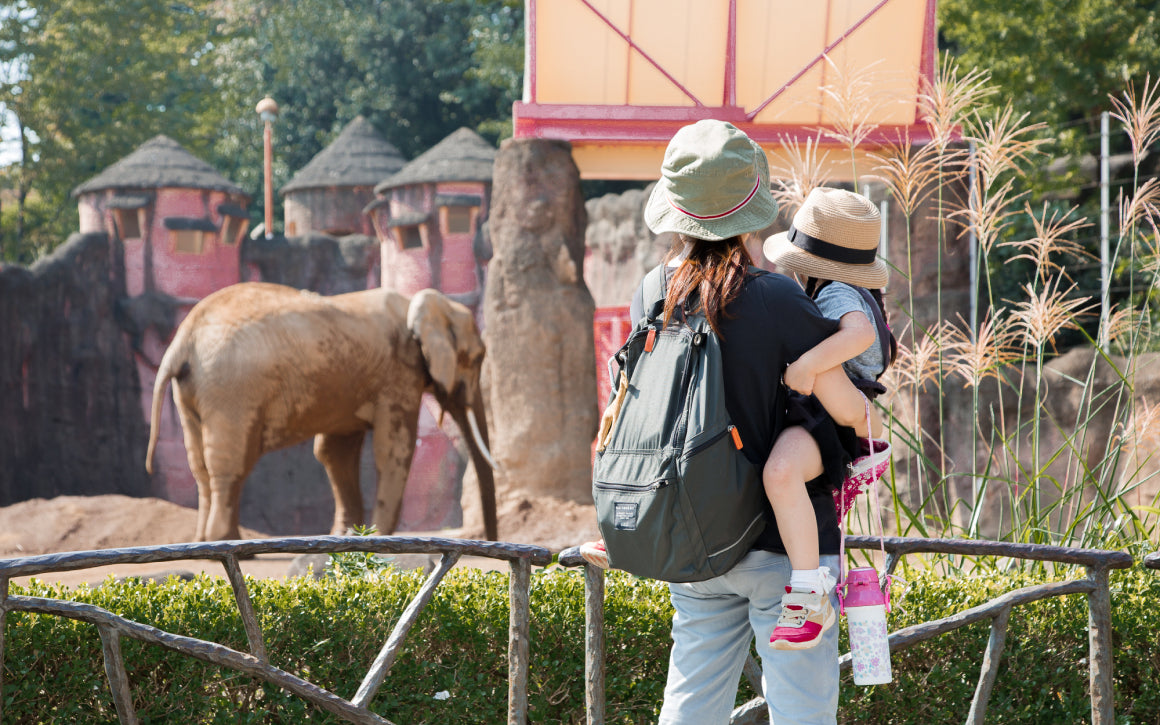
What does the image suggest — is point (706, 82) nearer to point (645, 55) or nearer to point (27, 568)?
point (645, 55)

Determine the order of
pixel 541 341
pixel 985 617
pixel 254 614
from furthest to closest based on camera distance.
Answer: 1. pixel 541 341
2. pixel 985 617
3. pixel 254 614

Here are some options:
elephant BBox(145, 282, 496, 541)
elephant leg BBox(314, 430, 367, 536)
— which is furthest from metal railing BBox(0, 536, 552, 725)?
elephant leg BBox(314, 430, 367, 536)

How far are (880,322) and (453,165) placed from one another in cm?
1438

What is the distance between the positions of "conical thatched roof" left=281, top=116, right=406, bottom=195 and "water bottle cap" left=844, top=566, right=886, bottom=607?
16734 millimetres

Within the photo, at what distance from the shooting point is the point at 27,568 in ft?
7.20

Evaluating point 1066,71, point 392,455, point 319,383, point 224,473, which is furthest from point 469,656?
point 1066,71

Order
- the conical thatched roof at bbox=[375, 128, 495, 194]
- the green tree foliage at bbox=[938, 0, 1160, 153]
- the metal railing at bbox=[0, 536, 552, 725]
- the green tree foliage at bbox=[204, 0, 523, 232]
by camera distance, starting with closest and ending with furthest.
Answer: the metal railing at bbox=[0, 536, 552, 725]
the green tree foliage at bbox=[938, 0, 1160, 153]
the conical thatched roof at bbox=[375, 128, 495, 194]
the green tree foliage at bbox=[204, 0, 523, 232]

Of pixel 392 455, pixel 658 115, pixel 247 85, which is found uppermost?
pixel 247 85

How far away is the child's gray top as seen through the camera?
2.01m

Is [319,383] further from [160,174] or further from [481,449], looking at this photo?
[160,174]

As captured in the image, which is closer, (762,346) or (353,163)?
(762,346)

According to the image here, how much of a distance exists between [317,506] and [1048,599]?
568 inches

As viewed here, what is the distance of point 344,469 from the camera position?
8.93 m

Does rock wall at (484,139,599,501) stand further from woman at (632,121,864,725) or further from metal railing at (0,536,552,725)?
woman at (632,121,864,725)
